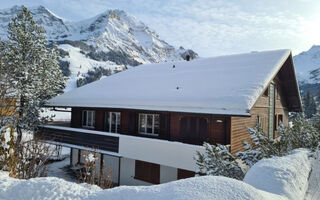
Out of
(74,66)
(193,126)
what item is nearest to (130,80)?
(193,126)

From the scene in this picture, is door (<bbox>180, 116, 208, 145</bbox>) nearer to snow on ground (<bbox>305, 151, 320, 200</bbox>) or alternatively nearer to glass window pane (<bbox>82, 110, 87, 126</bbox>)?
snow on ground (<bbox>305, 151, 320, 200</bbox>)

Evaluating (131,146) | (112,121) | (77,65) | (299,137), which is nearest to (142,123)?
(131,146)

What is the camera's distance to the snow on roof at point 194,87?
34.0 ft

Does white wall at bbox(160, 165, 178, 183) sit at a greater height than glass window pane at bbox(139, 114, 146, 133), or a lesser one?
lesser

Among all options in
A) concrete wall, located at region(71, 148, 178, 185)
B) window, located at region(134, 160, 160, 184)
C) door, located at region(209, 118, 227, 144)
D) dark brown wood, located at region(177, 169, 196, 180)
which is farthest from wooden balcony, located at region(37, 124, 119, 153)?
door, located at region(209, 118, 227, 144)

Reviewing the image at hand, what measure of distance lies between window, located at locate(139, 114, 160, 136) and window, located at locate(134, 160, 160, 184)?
1.89 metres

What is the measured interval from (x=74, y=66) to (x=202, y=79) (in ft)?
371

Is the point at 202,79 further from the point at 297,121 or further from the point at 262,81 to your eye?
the point at 297,121

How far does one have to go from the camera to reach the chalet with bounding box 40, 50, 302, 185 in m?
10.6

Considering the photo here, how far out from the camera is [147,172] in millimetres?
13539

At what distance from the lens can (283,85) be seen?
17.9 metres

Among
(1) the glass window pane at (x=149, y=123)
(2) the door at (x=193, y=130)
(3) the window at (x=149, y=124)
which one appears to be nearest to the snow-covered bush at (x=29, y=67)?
(3) the window at (x=149, y=124)

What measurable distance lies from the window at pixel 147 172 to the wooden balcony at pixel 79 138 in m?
2.22

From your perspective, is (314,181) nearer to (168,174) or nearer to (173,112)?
(173,112)
